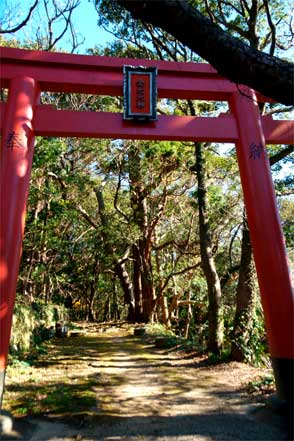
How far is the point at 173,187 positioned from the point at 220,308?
19.5ft

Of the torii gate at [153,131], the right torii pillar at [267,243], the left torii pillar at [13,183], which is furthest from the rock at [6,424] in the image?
the right torii pillar at [267,243]

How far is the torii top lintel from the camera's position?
15.1 feet

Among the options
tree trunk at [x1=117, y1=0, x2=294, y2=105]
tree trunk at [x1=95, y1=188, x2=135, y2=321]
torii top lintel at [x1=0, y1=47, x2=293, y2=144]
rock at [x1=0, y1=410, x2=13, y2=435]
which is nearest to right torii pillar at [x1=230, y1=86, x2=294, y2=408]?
torii top lintel at [x1=0, y1=47, x2=293, y2=144]

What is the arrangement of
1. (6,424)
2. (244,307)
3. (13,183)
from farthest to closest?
(244,307), (13,183), (6,424)

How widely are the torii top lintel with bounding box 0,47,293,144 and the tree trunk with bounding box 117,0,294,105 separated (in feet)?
8.30

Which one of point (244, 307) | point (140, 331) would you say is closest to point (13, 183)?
point (244, 307)

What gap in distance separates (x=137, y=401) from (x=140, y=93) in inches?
161

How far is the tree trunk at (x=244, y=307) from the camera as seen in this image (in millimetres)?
5625

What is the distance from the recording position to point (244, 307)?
5.73m

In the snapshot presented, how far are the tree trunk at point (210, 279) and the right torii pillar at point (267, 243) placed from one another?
235 cm

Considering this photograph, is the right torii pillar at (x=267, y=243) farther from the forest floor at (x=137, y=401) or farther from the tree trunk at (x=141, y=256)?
the tree trunk at (x=141, y=256)

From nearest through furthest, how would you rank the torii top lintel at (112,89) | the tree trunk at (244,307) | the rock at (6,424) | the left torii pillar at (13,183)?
the rock at (6,424), the left torii pillar at (13,183), the torii top lintel at (112,89), the tree trunk at (244,307)

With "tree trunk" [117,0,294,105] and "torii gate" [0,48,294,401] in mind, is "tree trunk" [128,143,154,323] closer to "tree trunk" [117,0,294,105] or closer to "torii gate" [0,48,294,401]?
"torii gate" [0,48,294,401]

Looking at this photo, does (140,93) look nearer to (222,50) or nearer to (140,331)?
(222,50)
